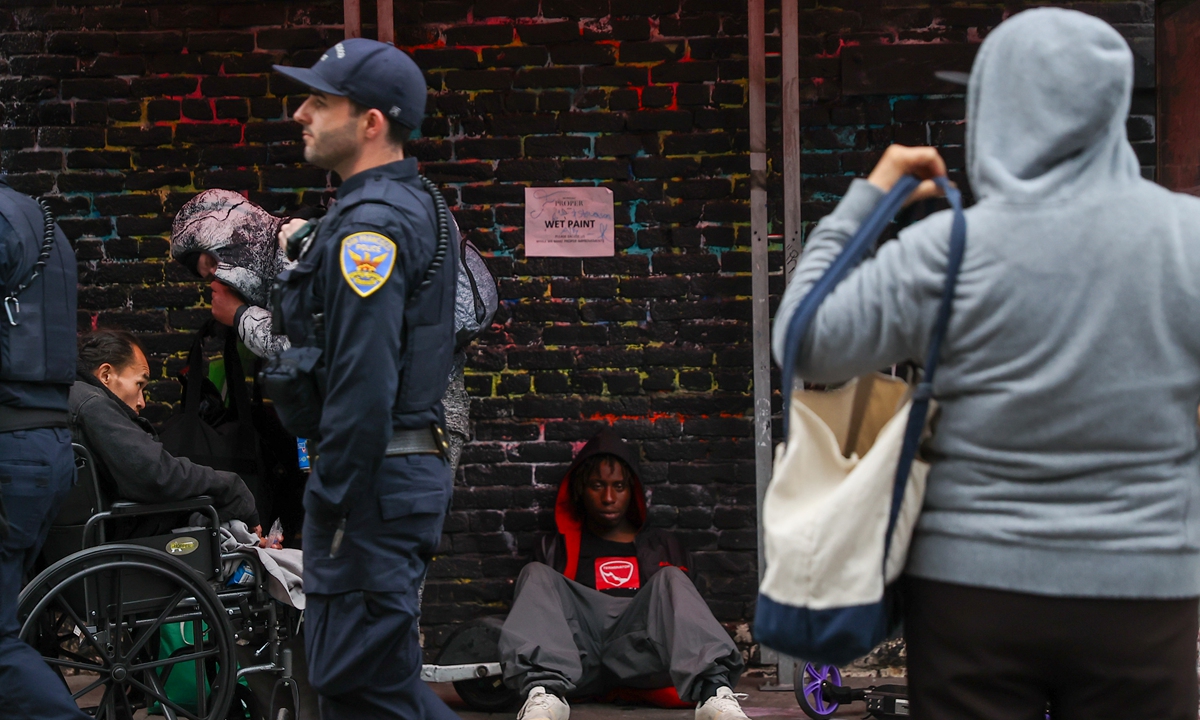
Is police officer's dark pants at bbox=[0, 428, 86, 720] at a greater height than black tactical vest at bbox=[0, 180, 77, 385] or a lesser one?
lesser

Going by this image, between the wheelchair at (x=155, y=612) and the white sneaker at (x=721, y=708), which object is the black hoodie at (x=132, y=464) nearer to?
the wheelchair at (x=155, y=612)

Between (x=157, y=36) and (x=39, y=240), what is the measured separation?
1.83 m

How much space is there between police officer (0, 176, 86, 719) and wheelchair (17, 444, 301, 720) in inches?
10.7

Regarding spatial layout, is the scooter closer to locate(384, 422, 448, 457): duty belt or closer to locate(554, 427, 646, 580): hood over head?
locate(554, 427, 646, 580): hood over head

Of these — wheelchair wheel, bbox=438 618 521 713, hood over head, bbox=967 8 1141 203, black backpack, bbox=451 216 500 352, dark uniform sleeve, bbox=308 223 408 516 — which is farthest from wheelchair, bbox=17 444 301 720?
hood over head, bbox=967 8 1141 203

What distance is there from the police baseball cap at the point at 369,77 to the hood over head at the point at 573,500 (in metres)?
2.18

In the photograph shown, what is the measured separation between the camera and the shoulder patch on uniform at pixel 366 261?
2520 millimetres

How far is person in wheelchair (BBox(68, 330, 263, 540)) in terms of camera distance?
3.85 m

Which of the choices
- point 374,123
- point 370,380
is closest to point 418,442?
point 370,380

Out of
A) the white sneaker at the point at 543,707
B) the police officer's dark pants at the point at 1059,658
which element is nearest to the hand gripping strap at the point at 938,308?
the police officer's dark pants at the point at 1059,658

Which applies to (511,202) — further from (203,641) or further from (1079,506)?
(1079,506)

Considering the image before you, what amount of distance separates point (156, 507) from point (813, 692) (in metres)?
2.36

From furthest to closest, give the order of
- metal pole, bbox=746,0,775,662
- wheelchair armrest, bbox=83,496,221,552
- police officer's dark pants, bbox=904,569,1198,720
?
metal pole, bbox=746,0,775,662 < wheelchair armrest, bbox=83,496,221,552 < police officer's dark pants, bbox=904,569,1198,720

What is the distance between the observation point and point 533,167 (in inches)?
193
